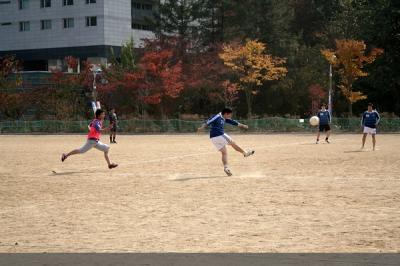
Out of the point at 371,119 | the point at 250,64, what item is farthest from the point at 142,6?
the point at 371,119

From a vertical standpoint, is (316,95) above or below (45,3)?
below

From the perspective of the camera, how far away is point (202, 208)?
9.77 meters

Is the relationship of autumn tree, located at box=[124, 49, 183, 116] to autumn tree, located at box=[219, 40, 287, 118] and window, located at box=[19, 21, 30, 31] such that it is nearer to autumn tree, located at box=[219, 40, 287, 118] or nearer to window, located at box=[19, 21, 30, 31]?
autumn tree, located at box=[219, 40, 287, 118]

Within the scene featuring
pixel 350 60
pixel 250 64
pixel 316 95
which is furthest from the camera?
pixel 316 95

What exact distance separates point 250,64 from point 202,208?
133 feet

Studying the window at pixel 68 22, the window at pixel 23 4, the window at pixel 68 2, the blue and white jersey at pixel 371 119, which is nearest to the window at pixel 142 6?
the window at pixel 68 2

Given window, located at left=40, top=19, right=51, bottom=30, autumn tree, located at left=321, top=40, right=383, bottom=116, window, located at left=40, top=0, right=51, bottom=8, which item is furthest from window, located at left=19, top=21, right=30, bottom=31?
autumn tree, located at left=321, top=40, right=383, bottom=116

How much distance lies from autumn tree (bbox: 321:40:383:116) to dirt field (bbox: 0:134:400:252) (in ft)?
94.9

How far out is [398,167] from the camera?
1638 cm

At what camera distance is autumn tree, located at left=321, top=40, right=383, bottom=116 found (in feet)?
148

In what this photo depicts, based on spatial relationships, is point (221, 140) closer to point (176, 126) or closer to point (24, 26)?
point (176, 126)

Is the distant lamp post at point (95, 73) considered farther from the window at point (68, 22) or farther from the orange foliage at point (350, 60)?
the orange foliage at point (350, 60)

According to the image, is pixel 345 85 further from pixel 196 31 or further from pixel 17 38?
pixel 17 38
